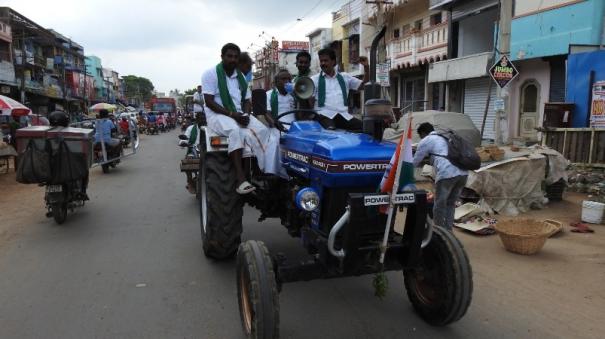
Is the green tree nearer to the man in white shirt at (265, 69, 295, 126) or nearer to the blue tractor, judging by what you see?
the man in white shirt at (265, 69, 295, 126)

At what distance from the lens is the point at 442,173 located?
540cm

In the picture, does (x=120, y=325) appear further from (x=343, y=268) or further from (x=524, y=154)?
(x=524, y=154)

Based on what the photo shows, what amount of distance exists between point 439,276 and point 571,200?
19.9 ft

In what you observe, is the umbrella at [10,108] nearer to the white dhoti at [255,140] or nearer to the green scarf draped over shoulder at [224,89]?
the green scarf draped over shoulder at [224,89]

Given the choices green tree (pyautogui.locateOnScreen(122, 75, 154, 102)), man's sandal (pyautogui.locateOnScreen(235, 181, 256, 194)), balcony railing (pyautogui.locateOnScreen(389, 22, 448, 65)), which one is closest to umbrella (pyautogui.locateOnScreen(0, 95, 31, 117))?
man's sandal (pyautogui.locateOnScreen(235, 181, 256, 194))

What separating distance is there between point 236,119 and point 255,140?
0.33 m

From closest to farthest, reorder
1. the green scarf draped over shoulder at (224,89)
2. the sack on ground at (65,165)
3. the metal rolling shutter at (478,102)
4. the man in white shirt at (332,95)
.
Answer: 1. the green scarf draped over shoulder at (224,89)
2. the man in white shirt at (332,95)
3. the sack on ground at (65,165)
4. the metal rolling shutter at (478,102)

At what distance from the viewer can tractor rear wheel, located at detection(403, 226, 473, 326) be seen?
11.0 ft

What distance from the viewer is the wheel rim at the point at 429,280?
3.60m

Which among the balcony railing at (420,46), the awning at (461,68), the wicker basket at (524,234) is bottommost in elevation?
the wicker basket at (524,234)

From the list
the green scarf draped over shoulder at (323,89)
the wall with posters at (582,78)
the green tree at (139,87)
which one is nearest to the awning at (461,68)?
the wall with posters at (582,78)

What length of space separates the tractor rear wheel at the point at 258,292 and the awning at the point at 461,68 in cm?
1563

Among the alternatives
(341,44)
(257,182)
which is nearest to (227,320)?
(257,182)

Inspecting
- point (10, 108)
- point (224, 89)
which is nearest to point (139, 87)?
point (10, 108)
